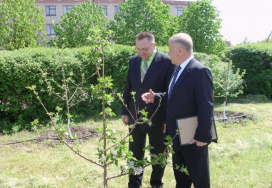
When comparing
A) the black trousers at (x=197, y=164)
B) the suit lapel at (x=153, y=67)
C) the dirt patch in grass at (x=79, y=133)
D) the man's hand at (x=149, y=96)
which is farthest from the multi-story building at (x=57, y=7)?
the black trousers at (x=197, y=164)

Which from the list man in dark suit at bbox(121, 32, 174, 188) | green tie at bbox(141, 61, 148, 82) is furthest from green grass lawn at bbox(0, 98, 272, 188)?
green tie at bbox(141, 61, 148, 82)

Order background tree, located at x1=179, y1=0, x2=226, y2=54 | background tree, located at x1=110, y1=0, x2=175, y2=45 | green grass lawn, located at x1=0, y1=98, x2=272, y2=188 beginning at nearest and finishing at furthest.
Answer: green grass lawn, located at x1=0, y1=98, x2=272, y2=188, background tree, located at x1=110, y1=0, x2=175, y2=45, background tree, located at x1=179, y1=0, x2=226, y2=54

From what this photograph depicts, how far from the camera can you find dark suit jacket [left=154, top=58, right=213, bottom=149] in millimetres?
2420

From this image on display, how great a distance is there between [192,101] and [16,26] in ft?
49.0

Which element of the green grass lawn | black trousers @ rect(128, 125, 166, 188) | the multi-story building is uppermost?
the multi-story building

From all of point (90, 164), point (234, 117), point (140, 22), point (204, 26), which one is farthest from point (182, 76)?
point (204, 26)

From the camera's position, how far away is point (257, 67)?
37.0 ft

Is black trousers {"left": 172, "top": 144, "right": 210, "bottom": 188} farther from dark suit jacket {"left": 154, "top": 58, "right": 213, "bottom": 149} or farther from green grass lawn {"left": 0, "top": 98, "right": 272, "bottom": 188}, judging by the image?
green grass lawn {"left": 0, "top": 98, "right": 272, "bottom": 188}

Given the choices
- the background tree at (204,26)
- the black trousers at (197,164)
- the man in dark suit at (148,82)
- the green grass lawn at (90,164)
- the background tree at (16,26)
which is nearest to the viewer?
the black trousers at (197,164)

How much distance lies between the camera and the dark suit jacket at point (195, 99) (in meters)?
2.42

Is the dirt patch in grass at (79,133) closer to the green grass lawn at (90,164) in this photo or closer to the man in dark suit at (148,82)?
the green grass lawn at (90,164)

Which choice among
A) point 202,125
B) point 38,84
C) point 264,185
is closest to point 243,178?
point 264,185

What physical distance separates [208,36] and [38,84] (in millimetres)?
18023

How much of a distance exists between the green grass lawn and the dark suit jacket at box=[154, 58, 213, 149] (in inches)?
57.6
